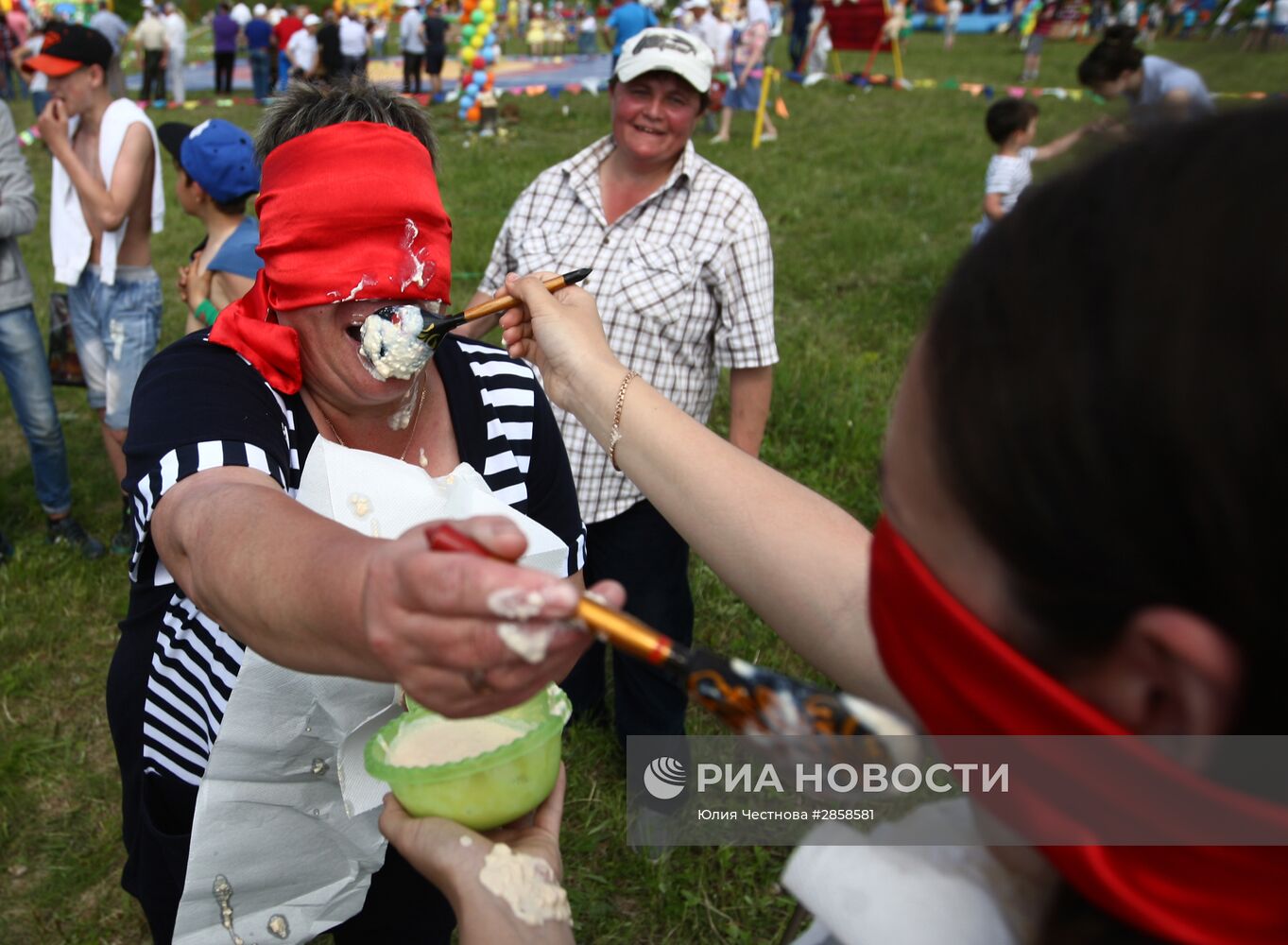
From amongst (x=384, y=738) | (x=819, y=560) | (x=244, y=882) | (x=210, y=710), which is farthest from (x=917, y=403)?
(x=244, y=882)

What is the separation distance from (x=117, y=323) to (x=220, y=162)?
1174 mm

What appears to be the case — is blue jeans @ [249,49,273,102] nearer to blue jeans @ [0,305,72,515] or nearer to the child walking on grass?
blue jeans @ [0,305,72,515]

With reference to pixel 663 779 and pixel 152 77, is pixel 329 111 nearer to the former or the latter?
pixel 663 779

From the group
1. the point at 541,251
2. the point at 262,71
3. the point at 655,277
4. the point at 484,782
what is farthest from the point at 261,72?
the point at 484,782

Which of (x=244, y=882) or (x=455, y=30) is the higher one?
(x=455, y=30)

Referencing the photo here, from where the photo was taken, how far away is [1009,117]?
20.9 ft

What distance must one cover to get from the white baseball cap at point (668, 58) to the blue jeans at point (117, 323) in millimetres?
2602

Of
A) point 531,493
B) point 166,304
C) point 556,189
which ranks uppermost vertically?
point 556,189

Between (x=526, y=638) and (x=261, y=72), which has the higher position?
(x=261, y=72)

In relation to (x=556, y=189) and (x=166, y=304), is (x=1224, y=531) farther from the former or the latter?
(x=166, y=304)

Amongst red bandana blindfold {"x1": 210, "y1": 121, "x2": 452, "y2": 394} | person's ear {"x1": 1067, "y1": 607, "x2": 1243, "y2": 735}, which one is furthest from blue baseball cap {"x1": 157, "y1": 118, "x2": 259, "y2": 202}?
person's ear {"x1": 1067, "y1": 607, "x2": 1243, "y2": 735}

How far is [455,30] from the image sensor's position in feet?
98.2

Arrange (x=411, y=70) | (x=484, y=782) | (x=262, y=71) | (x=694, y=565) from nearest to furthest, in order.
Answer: (x=484, y=782) → (x=694, y=565) → (x=411, y=70) → (x=262, y=71)

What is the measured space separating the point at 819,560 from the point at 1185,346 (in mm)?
838
